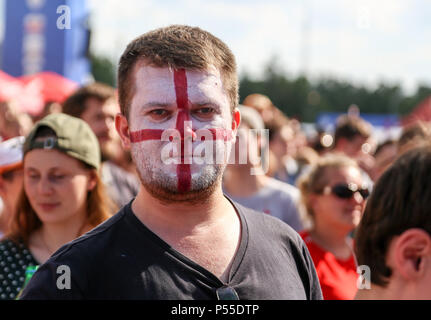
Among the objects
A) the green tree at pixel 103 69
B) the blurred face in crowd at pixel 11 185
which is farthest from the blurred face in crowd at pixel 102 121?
the green tree at pixel 103 69

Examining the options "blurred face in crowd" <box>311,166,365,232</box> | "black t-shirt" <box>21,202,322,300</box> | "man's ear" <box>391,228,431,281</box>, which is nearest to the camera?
"man's ear" <box>391,228,431,281</box>

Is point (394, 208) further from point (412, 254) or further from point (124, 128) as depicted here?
point (124, 128)

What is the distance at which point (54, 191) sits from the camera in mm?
2770

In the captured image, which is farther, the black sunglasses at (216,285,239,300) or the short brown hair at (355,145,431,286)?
the black sunglasses at (216,285,239,300)

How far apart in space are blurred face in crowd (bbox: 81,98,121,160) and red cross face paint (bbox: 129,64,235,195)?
241 cm

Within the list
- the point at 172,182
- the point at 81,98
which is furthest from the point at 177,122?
the point at 81,98

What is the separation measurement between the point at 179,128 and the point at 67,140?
126cm

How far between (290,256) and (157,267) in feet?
1.57

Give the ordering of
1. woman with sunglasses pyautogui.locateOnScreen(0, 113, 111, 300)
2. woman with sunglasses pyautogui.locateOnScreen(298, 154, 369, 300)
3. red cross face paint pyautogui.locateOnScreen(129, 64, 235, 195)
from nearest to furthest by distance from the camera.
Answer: red cross face paint pyautogui.locateOnScreen(129, 64, 235, 195)
woman with sunglasses pyautogui.locateOnScreen(0, 113, 111, 300)
woman with sunglasses pyautogui.locateOnScreen(298, 154, 369, 300)

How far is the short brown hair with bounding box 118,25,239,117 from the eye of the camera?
1731mm

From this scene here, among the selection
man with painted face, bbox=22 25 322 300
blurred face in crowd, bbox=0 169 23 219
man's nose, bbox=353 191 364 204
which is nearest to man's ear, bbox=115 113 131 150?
man with painted face, bbox=22 25 322 300

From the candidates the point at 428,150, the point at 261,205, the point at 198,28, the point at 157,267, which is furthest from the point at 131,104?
the point at 261,205

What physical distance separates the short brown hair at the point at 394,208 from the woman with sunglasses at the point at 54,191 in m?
1.65

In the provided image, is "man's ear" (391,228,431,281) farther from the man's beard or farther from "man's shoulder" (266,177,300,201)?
"man's shoulder" (266,177,300,201)
